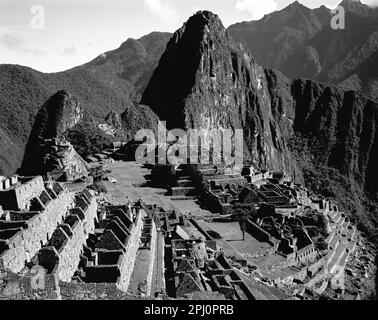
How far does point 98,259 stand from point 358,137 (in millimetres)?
184382

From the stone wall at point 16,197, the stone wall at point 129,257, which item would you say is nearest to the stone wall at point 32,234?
the stone wall at point 16,197

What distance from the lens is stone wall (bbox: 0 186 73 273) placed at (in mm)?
18188

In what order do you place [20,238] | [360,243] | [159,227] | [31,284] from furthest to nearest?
1. [360,243]
2. [159,227]
3. [20,238]
4. [31,284]

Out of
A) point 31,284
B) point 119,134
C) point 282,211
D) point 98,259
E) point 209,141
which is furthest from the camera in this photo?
point 209,141

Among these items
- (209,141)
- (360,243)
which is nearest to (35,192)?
(360,243)

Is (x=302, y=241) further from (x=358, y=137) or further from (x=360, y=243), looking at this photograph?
(x=358, y=137)

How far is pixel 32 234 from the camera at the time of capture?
21156 mm

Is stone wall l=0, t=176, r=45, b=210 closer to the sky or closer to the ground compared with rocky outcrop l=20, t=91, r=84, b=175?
closer to the ground

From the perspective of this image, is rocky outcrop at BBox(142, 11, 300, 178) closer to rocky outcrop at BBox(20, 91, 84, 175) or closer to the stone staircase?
rocky outcrop at BBox(20, 91, 84, 175)

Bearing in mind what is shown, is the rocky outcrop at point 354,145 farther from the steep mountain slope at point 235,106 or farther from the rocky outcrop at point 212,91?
the rocky outcrop at point 212,91

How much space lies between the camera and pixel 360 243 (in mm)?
51969

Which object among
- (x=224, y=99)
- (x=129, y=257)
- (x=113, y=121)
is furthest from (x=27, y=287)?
(x=224, y=99)

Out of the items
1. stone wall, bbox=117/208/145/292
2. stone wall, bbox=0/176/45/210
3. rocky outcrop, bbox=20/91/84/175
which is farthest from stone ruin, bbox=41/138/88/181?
rocky outcrop, bbox=20/91/84/175

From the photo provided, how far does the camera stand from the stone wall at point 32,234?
716 inches
